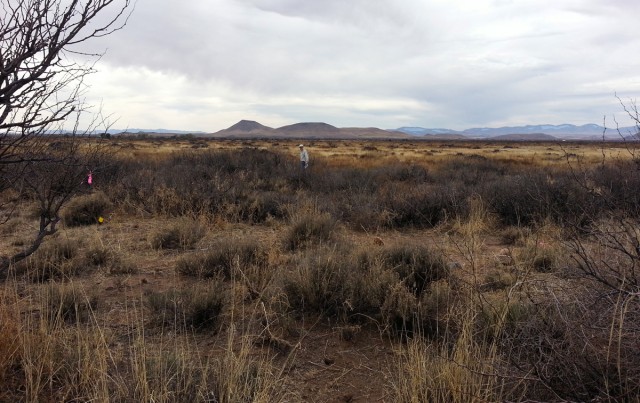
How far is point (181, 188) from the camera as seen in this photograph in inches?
434

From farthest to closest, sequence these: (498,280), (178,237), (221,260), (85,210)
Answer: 1. (85,210)
2. (178,237)
3. (221,260)
4. (498,280)

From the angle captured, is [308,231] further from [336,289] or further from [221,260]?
[336,289]

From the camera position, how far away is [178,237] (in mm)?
7461

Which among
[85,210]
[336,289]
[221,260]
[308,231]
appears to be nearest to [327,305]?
[336,289]

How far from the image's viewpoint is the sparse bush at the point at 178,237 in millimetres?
7293

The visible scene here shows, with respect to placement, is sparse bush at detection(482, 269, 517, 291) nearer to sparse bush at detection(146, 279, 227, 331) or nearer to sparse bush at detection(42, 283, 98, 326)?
sparse bush at detection(146, 279, 227, 331)

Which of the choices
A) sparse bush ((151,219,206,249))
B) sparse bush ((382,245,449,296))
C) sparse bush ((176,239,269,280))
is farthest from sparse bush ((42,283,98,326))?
sparse bush ((382,245,449,296))

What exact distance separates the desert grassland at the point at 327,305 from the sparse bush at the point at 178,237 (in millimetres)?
35

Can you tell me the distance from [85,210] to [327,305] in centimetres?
767

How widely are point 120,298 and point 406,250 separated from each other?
3.44 m

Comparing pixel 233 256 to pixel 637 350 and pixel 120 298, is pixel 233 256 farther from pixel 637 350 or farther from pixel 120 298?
pixel 637 350

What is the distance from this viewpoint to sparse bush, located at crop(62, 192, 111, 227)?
31.0 feet

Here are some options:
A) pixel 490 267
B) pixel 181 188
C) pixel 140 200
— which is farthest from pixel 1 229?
pixel 490 267

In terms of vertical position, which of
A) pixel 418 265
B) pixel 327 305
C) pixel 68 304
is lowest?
pixel 327 305
